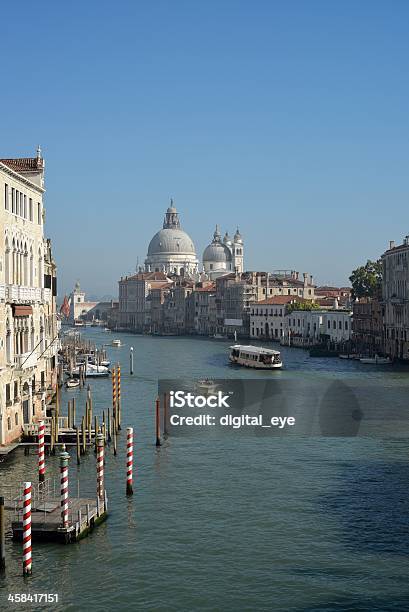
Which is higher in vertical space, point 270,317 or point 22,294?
point 22,294

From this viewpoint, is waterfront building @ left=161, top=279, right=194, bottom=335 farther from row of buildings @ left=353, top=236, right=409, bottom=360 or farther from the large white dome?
row of buildings @ left=353, top=236, right=409, bottom=360

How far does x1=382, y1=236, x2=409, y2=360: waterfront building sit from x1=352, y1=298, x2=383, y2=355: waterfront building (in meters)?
1.57

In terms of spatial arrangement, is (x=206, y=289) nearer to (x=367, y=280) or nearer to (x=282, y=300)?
(x=282, y=300)

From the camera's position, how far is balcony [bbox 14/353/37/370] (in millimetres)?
21469

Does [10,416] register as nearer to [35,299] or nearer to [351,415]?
[35,299]

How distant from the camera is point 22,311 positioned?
2161cm

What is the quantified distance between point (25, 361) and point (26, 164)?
20.0ft

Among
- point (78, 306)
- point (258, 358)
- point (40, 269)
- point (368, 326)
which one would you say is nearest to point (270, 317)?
point (368, 326)

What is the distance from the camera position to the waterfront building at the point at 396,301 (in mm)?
54375

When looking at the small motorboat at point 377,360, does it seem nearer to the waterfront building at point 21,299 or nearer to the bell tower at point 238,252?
the waterfront building at point 21,299

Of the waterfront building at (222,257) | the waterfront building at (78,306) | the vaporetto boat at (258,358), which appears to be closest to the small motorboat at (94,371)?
the vaporetto boat at (258,358)

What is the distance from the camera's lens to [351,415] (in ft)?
94.5

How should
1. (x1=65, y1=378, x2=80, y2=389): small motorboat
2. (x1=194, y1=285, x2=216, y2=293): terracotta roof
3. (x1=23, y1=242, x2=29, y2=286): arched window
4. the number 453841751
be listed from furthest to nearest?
(x1=194, y1=285, x2=216, y2=293): terracotta roof
(x1=65, y1=378, x2=80, y2=389): small motorboat
(x1=23, y1=242, x2=29, y2=286): arched window
the number 453841751

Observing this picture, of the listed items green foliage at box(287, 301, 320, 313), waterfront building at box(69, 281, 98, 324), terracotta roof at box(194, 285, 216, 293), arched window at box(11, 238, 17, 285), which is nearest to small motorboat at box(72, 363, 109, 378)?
arched window at box(11, 238, 17, 285)
